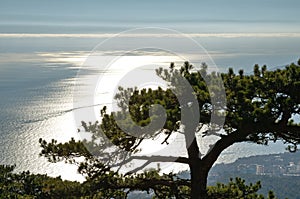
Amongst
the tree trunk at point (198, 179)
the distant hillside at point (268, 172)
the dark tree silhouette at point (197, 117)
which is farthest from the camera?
the distant hillside at point (268, 172)

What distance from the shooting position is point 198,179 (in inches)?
301

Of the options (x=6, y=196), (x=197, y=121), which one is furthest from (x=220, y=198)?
(x=6, y=196)

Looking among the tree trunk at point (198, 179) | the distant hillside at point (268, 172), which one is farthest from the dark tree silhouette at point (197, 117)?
the distant hillside at point (268, 172)

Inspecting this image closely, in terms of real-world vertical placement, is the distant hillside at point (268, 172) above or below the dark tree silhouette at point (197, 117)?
below

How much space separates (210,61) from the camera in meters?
7.78

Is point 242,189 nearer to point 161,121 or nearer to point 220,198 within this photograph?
point 220,198

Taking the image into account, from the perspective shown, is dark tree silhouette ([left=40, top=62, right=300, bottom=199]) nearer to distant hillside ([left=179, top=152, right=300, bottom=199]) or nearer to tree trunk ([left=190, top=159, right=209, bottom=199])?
tree trunk ([left=190, top=159, right=209, bottom=199])

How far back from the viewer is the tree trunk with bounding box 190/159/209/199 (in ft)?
25.0

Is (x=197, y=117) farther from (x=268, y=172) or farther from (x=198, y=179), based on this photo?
(x=268, y=172)

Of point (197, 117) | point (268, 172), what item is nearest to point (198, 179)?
point (197, 117)

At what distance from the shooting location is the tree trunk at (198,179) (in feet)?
25.0

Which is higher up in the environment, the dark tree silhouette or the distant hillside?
the dark tree silhouette

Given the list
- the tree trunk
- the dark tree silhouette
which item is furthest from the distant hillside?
the dark tree silhouette

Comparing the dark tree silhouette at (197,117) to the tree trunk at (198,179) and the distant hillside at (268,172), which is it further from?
the distant hillside at (268,172)
